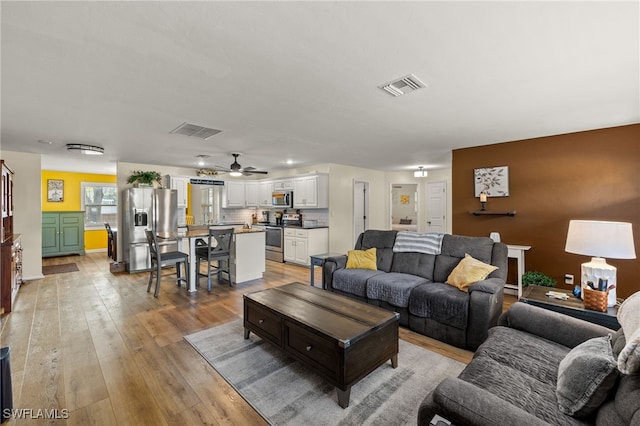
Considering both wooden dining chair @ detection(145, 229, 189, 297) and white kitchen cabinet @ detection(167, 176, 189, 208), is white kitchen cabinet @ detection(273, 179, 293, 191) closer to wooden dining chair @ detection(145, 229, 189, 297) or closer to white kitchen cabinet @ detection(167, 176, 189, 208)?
white kitchen cabinet @ detection(167, 176, 189, 208)

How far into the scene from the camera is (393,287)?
3.19 meters

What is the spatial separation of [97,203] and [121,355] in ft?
26.2

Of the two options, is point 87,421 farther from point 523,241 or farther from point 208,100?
point 523,241

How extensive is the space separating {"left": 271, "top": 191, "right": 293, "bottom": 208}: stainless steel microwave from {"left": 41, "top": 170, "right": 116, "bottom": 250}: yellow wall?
18.1 feet

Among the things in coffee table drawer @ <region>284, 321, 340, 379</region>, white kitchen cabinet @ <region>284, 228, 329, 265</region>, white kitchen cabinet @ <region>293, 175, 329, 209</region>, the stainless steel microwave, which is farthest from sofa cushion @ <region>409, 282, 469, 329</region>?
the stainless steel microwave

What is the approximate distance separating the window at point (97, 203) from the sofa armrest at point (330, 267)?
8131 millimetres

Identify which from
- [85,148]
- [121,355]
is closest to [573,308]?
[121,355]

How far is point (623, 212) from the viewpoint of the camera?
363 cm

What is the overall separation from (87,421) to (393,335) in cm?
218

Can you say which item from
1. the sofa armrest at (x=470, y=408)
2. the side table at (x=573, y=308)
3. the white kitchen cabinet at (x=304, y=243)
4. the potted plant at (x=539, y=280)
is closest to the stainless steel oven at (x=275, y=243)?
the white kitchen cabinet at (x=304, y=243)

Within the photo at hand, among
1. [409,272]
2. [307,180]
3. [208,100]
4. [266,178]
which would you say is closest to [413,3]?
[208,100]

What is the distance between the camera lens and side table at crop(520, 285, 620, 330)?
2.18 meters

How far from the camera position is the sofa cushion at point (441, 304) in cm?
270

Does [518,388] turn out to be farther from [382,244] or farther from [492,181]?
[492,181]
